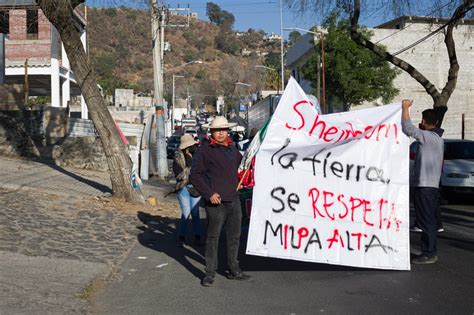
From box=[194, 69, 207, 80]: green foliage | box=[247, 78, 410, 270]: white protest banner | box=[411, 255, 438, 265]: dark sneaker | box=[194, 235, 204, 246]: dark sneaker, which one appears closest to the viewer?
box=[247, 78, 410, 270]: white protest banner

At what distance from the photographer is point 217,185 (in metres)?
6.86

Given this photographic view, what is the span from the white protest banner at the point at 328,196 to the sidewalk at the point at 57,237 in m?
2.08

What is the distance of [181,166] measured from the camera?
9.64 metres

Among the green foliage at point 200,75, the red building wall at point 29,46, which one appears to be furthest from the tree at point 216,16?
the red building wall at point 29,46

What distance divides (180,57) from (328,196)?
380ft

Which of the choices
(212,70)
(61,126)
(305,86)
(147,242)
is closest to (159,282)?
(147,242)

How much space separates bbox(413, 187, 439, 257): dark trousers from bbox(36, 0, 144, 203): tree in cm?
682

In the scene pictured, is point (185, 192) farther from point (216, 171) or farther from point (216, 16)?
point (216, 16)

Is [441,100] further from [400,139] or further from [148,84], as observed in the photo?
[148,84]

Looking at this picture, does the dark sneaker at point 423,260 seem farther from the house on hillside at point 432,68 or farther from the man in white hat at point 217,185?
the house on hillside at point 432,68

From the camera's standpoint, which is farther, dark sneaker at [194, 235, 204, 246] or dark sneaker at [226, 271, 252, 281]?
dark sneaker at [194, 235, 204, 246]

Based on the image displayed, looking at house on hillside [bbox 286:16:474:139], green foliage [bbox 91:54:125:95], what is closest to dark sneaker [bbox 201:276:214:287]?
house on hillside [bbox 286:16:474:139]

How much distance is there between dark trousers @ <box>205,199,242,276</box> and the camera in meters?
6.88

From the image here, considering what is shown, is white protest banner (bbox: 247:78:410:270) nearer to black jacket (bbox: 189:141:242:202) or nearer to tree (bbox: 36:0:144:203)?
black jacket (bbox: 189:141:242:202)
